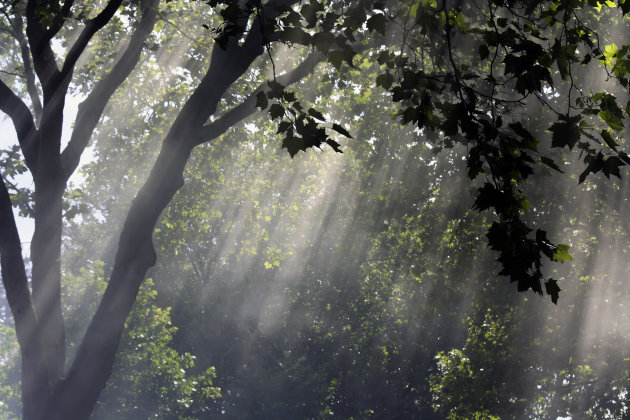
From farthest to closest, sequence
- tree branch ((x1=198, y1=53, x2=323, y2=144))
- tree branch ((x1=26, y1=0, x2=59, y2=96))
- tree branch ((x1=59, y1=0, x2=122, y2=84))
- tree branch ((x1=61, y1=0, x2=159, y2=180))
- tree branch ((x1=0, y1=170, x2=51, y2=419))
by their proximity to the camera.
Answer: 1. tree branch ((x1=61, y1=0, x2=159, y2=180))
2. tree branch ((x1=198, y1=53, x2=323, y2=144))
3. tree branch ((x1=0, y1=170, x2=51, y2=419))
4. tree branch ((x1=26, y1=0, x2=59, y2=96))
5. tree branch ((x1=59, y1=0, x2=122, y2=84))

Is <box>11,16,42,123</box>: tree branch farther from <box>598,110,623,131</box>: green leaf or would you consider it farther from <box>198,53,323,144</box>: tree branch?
<box>598,110,623,131</box>: green leaf

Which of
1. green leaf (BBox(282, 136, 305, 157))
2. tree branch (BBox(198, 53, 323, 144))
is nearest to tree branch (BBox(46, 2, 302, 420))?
tree branch (BBox(198, 53, 323, 144))

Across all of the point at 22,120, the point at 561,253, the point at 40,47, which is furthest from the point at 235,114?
the point at 561,253

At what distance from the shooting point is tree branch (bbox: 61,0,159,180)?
372 inches

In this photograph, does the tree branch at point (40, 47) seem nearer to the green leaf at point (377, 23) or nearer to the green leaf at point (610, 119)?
the green leaf at point (377, 23)

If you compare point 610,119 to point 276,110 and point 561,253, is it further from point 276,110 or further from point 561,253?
point 276,110

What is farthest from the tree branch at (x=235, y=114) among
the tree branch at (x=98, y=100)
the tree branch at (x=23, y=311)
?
the tree branch at (x=23, y=311)

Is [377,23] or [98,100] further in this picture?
[98,100]

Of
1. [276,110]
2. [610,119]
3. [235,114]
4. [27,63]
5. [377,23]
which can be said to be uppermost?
[27,63]

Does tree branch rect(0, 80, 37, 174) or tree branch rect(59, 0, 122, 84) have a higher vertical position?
tree branch rect(59, 0, 122, 84)

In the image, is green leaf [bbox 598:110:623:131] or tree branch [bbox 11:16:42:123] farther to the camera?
tree branch [bbox 11:16:42:123]

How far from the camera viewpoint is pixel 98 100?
9.69 metres

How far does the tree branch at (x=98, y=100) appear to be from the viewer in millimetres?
9453

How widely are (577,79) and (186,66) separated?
31.7 feet
